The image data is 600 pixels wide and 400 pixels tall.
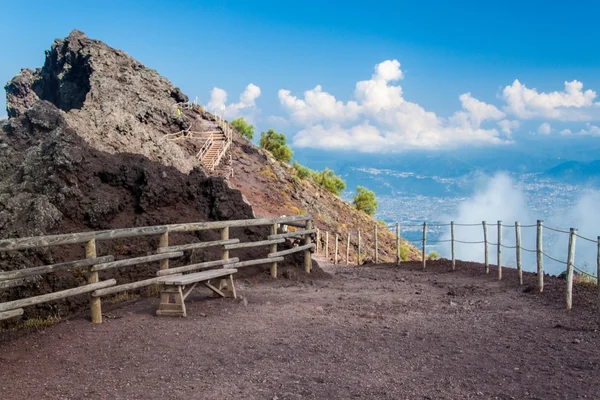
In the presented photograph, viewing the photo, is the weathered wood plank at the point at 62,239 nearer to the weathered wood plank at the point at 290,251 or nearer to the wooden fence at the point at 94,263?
the wooden fence at the point at 94,263

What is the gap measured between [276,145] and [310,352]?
67037mm

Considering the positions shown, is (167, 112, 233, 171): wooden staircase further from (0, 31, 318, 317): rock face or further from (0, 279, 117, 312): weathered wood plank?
(0, 279, 117, 312): weathered wood plank

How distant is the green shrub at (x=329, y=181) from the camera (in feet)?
240

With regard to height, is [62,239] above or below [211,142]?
below

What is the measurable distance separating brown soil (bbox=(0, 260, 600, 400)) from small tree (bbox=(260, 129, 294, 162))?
61340 mm

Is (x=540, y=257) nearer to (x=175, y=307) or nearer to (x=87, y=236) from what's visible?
(x=175, y=307)

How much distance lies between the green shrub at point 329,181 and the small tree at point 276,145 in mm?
4813

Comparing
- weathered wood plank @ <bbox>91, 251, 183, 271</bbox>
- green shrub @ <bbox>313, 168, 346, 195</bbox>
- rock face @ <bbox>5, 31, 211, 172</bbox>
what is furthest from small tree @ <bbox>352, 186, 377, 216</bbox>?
weathered wood plank @ <bbox>91, 251, 183, 271</bbox>

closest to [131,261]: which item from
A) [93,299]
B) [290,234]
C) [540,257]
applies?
[93,299]

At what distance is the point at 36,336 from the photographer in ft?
26.1

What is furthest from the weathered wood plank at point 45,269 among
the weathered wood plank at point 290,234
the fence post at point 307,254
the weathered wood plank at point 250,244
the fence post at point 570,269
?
the fence post at point 570,269

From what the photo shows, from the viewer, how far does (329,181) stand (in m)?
73.9

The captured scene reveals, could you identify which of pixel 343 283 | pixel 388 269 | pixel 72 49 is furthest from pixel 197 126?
pixel 343 283

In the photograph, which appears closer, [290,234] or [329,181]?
[290,234]
